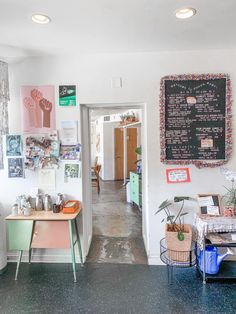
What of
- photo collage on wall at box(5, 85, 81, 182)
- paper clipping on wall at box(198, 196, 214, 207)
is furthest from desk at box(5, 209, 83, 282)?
paper clipping on wall at box(198, 196, 214, 207)

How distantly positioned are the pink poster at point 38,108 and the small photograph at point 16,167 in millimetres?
396

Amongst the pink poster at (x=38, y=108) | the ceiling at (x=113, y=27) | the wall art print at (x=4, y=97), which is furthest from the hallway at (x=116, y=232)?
the ceiling at (x=113, y=27)

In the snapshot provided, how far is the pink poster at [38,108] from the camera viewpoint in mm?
2891

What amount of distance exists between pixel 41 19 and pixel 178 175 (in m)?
2.06

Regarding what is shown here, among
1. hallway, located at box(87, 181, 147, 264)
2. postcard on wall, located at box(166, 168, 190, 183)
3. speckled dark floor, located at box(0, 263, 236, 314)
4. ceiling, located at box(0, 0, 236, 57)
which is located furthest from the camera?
hallway, located at box(87, 181, 147, 264)

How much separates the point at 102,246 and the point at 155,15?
9.33 feet

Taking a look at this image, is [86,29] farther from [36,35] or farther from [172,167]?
[172,167]

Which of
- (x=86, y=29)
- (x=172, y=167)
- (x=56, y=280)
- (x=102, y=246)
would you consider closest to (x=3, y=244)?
(x=56, y=280)

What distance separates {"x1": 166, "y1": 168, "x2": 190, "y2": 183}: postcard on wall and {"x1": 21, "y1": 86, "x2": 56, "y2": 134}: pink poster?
1.46 metres

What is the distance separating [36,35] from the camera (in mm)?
2326

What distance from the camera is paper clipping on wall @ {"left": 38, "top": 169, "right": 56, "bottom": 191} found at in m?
2.95

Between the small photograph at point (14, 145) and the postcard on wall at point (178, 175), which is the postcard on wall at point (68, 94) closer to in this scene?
the small photograph at point (14, 145)

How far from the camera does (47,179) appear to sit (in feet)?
9.70

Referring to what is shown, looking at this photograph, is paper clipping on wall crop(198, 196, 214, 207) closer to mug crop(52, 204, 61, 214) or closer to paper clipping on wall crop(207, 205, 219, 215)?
paper clipping on wall crop(207, 205, 219, 215)
